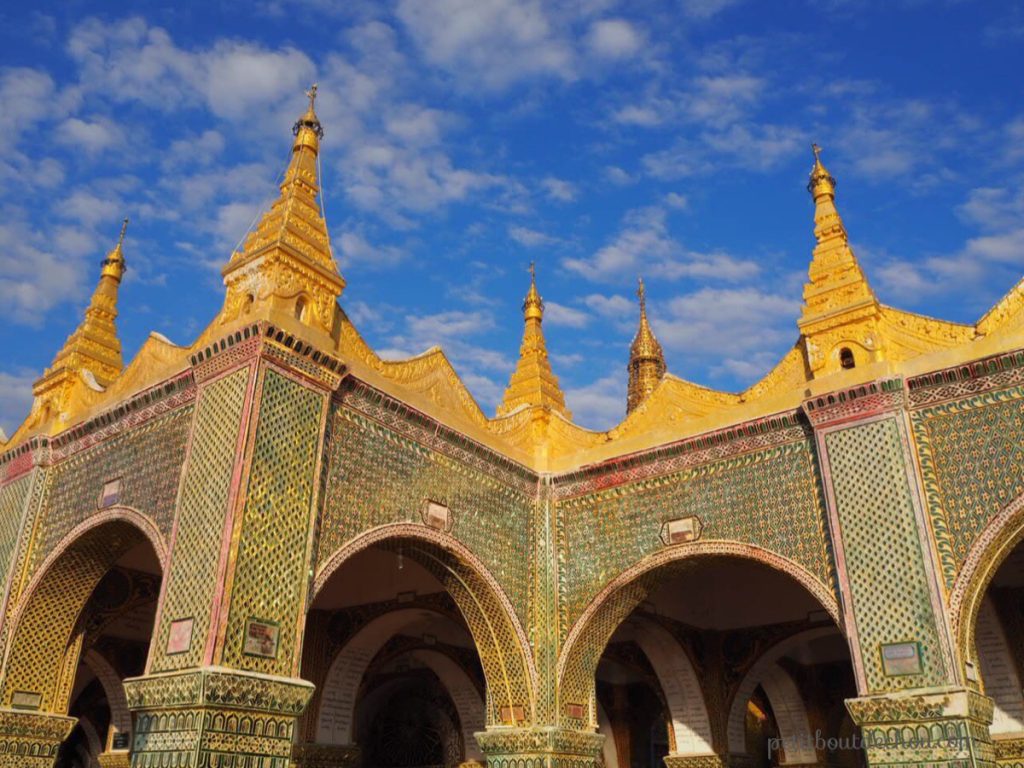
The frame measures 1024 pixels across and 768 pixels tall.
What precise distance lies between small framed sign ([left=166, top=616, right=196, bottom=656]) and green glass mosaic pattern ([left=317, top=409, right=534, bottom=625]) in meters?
1.02

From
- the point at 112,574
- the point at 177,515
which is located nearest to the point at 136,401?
the point at 177,515

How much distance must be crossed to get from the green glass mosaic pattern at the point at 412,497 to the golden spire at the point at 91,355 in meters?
3.02

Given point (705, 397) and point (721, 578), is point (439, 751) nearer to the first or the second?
point (721, 578)

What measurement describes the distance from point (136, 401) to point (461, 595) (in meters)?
3.11

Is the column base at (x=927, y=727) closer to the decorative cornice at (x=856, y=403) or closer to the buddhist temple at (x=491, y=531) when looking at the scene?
the buddhist temple at (x=491, y=531)

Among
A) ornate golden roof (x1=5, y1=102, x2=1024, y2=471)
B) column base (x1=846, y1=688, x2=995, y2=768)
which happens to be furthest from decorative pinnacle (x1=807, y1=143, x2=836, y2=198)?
column base (x1=846, y1=688, x2=995, y2=768)

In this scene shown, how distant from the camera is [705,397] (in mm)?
8180

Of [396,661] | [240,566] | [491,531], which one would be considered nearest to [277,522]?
[240,566]

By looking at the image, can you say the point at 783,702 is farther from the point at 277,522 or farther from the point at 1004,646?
the point at 277,522

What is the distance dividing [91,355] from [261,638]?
4654 mm

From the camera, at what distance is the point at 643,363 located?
51.2ft

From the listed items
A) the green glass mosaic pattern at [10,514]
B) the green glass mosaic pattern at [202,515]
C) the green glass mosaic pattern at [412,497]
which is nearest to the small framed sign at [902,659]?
the green glass mosaic pattern at [412,497]

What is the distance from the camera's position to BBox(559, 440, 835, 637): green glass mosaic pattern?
709 centimetres

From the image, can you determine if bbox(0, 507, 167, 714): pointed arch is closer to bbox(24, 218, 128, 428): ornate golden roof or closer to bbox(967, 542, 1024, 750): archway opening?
bbox(24, 218, 128, 428): ornate golden roof
